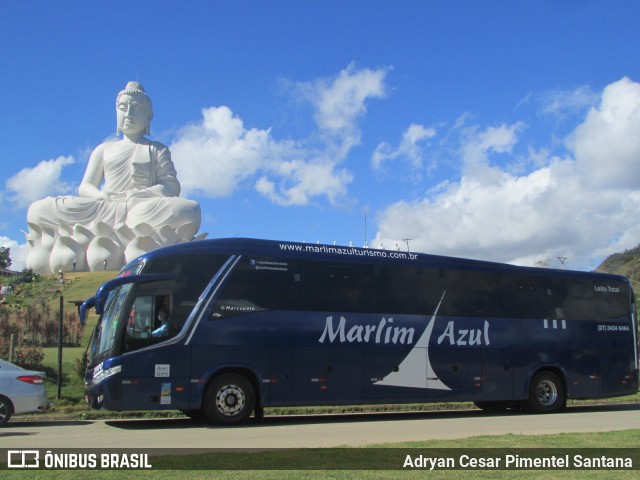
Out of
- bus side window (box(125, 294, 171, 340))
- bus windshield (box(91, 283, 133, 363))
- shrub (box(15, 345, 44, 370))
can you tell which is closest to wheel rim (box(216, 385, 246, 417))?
bus side window (box(125, 294, 171, 340))

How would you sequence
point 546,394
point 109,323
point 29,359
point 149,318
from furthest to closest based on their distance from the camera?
point 29,359
point 546,394
point 109,323
point 149,318

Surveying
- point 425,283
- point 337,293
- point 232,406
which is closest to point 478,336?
point 425,283

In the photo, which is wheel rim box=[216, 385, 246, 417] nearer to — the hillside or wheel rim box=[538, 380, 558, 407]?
wheel rim box=[538, 380, 558, 407]

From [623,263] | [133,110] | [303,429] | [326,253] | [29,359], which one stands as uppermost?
[133,110]

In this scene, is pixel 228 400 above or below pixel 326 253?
below

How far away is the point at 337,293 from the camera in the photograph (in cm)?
1437

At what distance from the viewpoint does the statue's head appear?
173 ft

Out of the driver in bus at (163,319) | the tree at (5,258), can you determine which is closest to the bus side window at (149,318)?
the driver in bus at (163,319)

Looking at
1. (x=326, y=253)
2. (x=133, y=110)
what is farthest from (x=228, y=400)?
(x=133, y=110)

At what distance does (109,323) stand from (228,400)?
254 cm

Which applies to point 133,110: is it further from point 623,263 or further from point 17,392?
point 623,263

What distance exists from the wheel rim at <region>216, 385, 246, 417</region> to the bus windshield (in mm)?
2132

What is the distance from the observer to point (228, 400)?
13289 millimetres

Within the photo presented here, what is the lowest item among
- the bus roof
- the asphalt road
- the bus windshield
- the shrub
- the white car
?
the asphalt road
